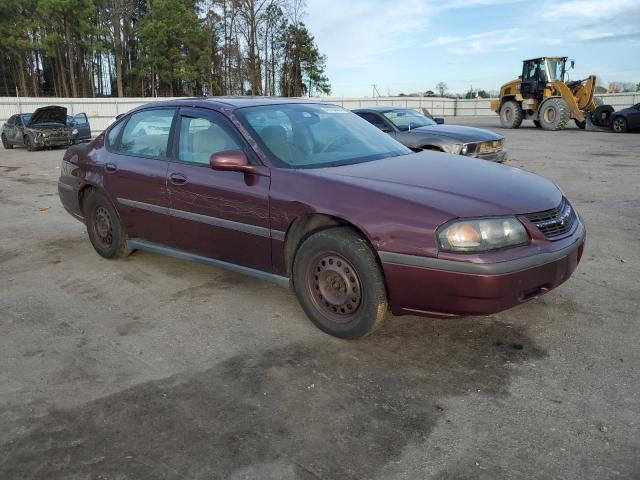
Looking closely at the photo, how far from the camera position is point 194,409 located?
2.79 meters

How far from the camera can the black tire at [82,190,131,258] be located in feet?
16.8

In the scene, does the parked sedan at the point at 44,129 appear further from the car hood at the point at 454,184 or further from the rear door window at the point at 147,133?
the car hood at the point at 454,184

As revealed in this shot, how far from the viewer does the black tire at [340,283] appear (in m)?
3.28

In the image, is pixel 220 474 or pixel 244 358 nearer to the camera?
pixel 220 474

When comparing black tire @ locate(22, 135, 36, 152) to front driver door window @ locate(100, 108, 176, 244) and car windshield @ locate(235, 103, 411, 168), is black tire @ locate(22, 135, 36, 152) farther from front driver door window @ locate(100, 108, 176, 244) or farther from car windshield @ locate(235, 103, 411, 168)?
car windshield @ locate(235, 103, 411, 168)

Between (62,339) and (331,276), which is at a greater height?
(331,276)

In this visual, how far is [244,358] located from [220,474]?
1086 mm

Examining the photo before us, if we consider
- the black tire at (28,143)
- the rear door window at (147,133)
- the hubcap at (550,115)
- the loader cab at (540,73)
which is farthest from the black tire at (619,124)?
the black tire at (28,143)

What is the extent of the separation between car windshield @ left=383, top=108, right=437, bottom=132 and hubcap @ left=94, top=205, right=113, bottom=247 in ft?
19.8

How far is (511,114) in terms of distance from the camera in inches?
970

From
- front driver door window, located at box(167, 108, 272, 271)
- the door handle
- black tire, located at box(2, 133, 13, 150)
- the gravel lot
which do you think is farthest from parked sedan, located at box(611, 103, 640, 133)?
black tire, located at box(2, 133, 13, 150)

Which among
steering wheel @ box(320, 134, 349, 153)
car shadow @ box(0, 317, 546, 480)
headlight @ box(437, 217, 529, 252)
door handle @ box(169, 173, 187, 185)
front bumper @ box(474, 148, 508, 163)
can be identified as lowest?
car shadow @ box(0, 317, 546, 480)

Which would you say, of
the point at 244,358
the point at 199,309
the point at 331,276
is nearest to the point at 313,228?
the point at 331,276

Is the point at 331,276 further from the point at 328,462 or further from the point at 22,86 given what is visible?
the point at 22,86
